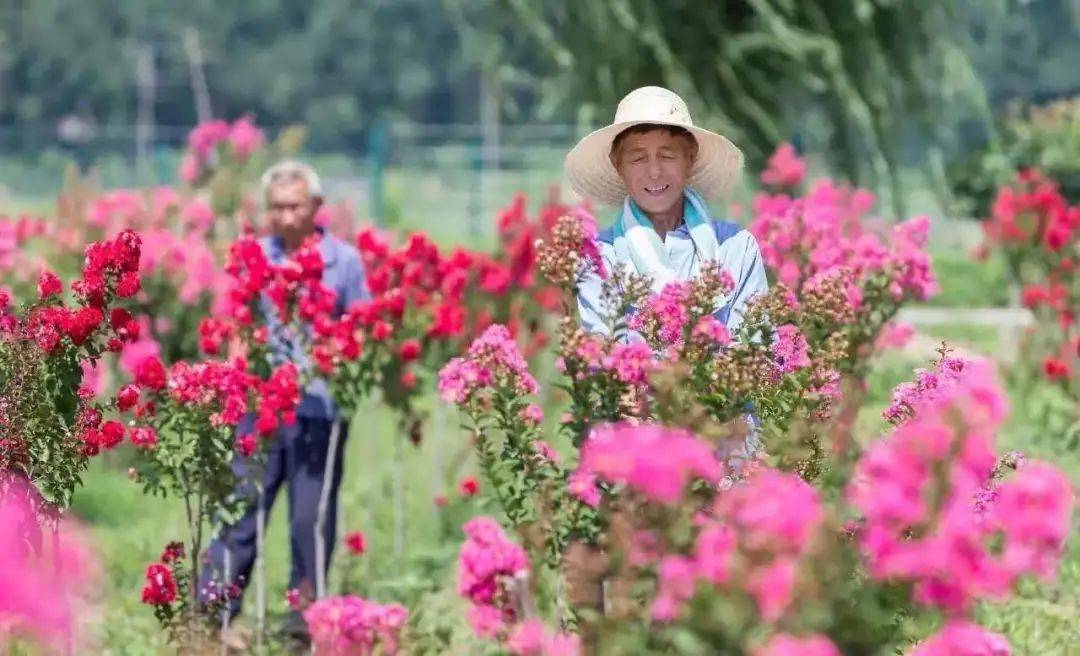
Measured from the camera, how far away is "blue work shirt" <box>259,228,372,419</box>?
20.9 ft

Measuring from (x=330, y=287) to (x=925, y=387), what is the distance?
2847 mm

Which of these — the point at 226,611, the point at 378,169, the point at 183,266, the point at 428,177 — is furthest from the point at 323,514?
the point at 428,177

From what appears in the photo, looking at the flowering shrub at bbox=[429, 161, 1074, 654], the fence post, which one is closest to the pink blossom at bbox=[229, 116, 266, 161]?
the flowering shrub at bbox=[429, 161, 1074, 654]

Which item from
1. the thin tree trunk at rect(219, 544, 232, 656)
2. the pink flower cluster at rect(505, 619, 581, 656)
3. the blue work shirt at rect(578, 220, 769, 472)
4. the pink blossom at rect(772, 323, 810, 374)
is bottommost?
the thin tree trunk at rect(219, 544, 232, 656)

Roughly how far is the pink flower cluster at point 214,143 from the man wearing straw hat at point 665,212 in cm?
853

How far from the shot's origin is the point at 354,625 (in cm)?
404

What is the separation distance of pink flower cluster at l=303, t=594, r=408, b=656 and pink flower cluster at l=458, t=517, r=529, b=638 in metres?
0.59

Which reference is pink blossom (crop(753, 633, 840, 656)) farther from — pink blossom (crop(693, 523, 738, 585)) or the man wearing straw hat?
the man wearing straw hat

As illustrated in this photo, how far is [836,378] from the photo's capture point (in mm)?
4195

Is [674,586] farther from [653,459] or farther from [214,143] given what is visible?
[214,143]

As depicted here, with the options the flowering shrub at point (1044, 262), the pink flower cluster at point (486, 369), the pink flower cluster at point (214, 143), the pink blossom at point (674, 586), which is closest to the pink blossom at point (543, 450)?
the pink flower cluster at point (486, 369)

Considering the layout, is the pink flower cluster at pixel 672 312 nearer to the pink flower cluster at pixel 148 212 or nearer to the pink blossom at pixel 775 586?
the pink blossom at pixel 775 586

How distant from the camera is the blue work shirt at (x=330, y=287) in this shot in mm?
6363

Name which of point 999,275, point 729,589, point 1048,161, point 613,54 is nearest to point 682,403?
point 729,589
